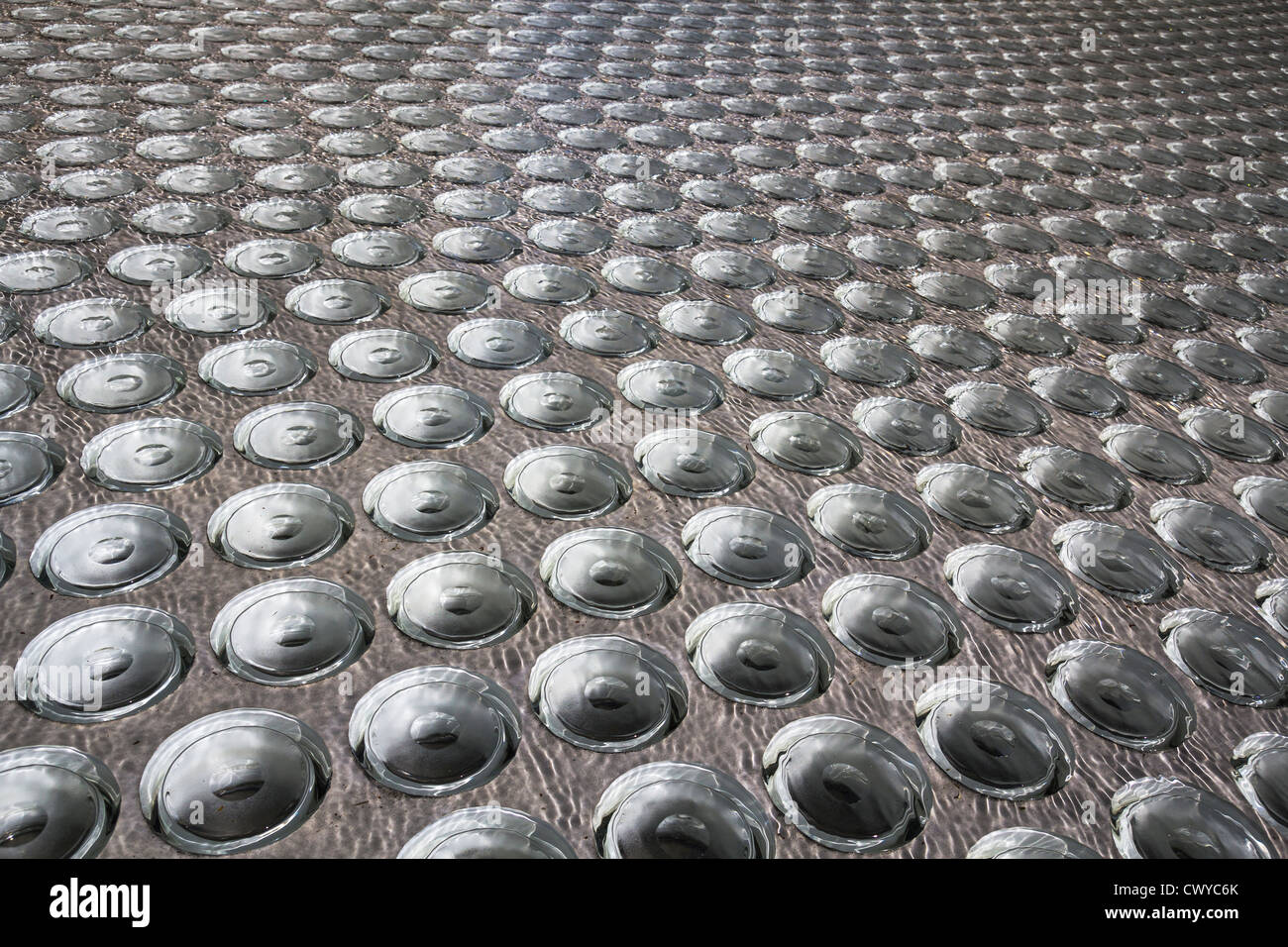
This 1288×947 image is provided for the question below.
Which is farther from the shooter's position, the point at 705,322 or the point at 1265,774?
the point at 705,322

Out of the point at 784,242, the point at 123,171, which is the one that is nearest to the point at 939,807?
the point at 784,242

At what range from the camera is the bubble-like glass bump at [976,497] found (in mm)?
876

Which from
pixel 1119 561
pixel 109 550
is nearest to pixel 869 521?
pixel 1119 561

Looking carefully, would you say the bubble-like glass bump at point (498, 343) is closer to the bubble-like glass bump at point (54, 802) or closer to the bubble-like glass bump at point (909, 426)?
the bubble-like glass bump at point (909, 426)

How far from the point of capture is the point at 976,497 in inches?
35.6

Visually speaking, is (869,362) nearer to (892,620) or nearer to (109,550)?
(892,620)

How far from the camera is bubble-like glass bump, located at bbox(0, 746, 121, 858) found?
1.77ft

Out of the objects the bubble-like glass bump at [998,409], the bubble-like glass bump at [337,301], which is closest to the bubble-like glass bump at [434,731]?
the bubble-like glass bump at [337,301]

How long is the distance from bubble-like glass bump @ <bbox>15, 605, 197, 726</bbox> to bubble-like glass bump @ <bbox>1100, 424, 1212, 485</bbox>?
3.10 ft

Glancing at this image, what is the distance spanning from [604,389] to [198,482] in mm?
411

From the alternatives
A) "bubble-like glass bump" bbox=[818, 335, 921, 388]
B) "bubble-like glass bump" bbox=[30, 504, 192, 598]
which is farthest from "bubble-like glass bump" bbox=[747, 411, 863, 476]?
"bubble-like glass bump" bbox=[30, 504, 192, 598]

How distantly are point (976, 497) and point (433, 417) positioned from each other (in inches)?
21.9

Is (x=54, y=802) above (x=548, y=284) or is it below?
below

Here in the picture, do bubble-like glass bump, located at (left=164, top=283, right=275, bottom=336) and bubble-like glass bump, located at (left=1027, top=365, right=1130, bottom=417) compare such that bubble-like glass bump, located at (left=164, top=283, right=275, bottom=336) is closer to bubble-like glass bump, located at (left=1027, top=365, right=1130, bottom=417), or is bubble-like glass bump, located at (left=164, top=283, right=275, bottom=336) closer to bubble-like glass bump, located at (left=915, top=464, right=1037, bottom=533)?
bubble-like glass bump, located at (left=915, top=464, right=1037, bottom=533)
